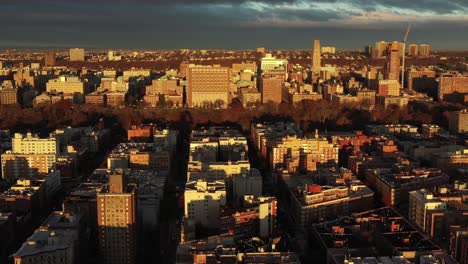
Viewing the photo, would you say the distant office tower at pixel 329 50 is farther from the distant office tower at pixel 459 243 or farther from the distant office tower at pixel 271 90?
the distant office tower at pixel 459 243

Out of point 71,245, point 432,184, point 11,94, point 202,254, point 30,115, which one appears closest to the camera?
point 202,254

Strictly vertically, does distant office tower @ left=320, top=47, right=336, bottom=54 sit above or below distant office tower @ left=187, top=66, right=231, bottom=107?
above

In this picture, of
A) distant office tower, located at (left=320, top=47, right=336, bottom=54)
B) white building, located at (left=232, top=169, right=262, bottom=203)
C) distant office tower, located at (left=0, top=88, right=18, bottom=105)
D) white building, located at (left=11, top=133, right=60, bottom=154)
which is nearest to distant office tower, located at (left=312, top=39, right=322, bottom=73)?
distant office tower, located at (left=0, top=88, right=18, bottom=105)

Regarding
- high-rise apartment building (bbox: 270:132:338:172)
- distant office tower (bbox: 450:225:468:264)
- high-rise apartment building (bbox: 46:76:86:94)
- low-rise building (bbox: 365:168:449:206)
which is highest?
high-rise apartment building (bbox: 46:76:86:94)

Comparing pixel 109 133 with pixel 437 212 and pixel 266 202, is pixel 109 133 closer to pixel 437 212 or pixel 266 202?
pixel 266 202

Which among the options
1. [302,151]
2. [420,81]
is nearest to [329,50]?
[420,81]

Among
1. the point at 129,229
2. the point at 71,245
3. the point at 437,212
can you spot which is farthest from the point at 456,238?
the point at 71,245

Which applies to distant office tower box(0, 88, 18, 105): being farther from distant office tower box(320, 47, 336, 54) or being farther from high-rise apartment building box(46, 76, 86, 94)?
distant office tower box(320, 47, 336, 54)

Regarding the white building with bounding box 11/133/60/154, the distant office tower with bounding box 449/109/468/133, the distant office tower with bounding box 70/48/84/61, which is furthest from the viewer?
the distant office tower with bounding box 70/48/84/61
